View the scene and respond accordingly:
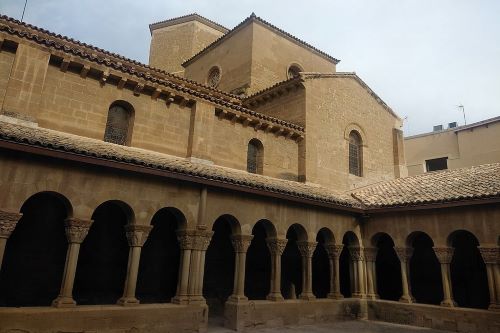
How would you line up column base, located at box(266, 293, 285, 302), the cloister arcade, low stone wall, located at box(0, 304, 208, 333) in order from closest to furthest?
low stone wall, located at box(0, 304, 208, 333)
the cloister arcade
column base, located at box(266, 293, 285, 302)

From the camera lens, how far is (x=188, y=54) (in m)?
24.6

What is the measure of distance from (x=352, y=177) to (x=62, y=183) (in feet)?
39.2

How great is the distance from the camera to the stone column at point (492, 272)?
9.87 meters

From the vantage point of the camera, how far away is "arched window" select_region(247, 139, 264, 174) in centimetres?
1407

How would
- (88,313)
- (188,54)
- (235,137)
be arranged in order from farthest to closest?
(188,54)
(235,137)
(88,313)

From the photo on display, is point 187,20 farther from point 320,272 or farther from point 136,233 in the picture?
point 136,233

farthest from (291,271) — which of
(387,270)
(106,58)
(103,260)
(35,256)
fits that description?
(106,58)

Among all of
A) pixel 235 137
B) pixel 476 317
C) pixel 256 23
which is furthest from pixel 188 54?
pixel 476 317

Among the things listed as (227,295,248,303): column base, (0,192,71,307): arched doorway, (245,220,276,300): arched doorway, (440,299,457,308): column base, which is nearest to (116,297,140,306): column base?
(0,192,71,307): arched doorway

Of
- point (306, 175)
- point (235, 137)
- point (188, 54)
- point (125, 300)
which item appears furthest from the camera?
point (188, 54)

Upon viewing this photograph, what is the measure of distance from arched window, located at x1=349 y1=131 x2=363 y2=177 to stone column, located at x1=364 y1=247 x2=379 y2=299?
173 inches

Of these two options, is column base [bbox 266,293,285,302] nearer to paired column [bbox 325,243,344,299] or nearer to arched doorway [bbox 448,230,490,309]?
paired column [bbox 325,243,344,299]

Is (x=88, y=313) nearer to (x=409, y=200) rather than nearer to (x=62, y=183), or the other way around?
(x=62, y=183)

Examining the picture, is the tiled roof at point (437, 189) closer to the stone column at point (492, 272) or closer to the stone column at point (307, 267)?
the stone column at point (492, 272)
